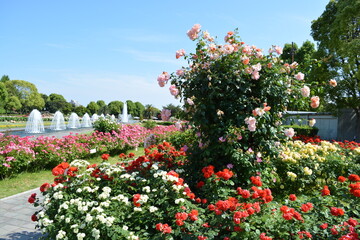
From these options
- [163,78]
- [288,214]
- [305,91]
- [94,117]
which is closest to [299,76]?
[305,91]

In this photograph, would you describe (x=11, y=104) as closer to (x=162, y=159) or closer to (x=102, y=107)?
(x=102, y=107)

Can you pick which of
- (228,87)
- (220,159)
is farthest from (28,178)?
(228,87)

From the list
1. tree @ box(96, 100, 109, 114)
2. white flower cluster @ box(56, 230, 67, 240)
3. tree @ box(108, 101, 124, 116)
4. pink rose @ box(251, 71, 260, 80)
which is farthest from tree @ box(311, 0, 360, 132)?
tree @ box(108, 101, 124, 116)

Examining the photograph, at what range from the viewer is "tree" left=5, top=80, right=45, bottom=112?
60.0 metres

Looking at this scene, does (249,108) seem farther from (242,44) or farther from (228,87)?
(242,44)

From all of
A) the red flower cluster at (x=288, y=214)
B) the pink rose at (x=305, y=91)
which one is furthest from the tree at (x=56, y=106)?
the red flower cluster at (x=288, y=214)

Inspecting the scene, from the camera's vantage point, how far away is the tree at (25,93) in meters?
60.0

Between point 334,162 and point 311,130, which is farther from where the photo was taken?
point 311,130

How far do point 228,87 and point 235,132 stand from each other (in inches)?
24.2

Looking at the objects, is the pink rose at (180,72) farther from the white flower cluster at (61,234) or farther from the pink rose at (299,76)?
the white flower cluster at (61,234)

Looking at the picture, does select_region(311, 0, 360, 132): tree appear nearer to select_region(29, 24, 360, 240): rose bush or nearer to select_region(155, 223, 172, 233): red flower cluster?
select_region(29, 24, 360, 240): rose bush

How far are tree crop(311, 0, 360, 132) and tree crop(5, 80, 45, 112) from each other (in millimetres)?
60426

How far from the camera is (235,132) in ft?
11.1

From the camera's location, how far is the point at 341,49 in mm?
13977
